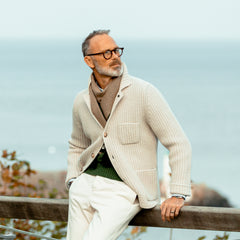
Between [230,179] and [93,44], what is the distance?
150 ft

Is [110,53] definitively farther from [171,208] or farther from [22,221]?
[22,221]

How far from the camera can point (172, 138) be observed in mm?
3246

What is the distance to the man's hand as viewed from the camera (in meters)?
3.19

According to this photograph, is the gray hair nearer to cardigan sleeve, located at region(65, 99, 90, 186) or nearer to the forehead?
the forehead

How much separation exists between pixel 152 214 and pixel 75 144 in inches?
22.5

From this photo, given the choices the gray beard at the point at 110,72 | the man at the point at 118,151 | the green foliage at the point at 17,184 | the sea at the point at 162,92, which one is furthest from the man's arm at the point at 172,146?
the sea at the point at 162,92

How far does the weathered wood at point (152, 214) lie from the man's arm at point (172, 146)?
6 centimetres

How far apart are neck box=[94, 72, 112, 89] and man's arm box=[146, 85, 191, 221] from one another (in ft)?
0.72

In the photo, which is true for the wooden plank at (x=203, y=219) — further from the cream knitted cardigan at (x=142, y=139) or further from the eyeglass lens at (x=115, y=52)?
the eyeglass lens at (x=115, y=52)

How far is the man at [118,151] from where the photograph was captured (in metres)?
3.22

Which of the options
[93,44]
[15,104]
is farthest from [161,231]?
[15,104]

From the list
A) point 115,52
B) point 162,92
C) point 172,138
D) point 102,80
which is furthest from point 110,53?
point 162,92

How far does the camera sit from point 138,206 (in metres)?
3.29

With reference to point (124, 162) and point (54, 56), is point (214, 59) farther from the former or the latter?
point (124, 162)
